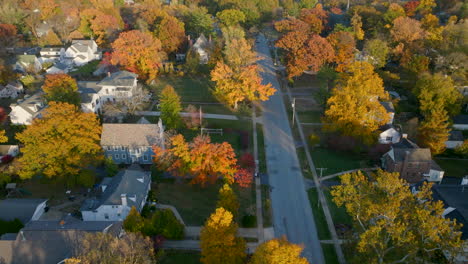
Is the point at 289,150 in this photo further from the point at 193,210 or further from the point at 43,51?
the point at 43,51

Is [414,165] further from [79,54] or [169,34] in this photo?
[79,54]

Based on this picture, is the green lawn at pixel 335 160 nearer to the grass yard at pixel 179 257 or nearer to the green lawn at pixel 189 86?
the grass yard at pixel 179 257

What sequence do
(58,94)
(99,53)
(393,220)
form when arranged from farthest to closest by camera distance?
(99,53) < (58,94) < (393,220)

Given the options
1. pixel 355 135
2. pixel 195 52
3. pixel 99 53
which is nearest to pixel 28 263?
pixel 355 135

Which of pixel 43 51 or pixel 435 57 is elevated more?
pixel 435 57

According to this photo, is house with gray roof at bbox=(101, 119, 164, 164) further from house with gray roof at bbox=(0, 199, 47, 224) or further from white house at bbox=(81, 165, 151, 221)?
house with gray roof at bbox=(0, 199, 47, 224)

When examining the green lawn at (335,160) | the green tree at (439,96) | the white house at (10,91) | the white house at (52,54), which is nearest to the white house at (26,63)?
the white house at (52,54)

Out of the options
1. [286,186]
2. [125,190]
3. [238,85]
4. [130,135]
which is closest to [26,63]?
[130,135]
